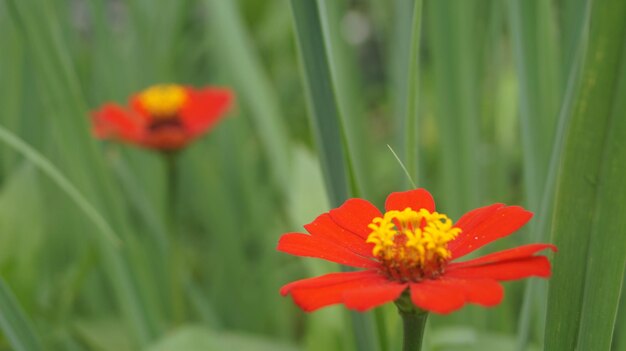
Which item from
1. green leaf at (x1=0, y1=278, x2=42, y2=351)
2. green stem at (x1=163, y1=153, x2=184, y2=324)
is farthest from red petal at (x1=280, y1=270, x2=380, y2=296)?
green stem at (x1=163, y1=153, x2=184, y2=324)

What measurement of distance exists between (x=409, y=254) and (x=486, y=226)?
1.4 inches

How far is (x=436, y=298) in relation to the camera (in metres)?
0.33

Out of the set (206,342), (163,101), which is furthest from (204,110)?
(206,342)

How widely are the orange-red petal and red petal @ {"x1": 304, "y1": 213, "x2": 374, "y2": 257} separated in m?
0.06

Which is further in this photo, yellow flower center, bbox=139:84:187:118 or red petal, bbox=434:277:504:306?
yellow flower center, bbox=139:84:187:118

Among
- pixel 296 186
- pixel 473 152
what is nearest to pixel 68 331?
pixel 296 186

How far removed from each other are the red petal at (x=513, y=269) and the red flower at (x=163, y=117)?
1.83ft

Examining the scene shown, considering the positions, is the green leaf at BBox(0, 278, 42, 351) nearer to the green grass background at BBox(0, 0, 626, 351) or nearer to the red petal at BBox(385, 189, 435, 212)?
the green grass background at BBox(0, 0, 626, 351)

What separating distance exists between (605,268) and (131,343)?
60cm

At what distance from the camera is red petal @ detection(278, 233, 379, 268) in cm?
37

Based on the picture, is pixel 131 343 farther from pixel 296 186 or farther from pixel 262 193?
pixel 262 193

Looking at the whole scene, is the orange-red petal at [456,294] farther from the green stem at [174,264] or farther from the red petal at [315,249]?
the green stem at [174,264]

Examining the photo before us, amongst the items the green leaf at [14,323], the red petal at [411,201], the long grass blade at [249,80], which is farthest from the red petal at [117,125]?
the red petal at [411,201]

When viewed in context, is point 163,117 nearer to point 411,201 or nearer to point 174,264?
point 174,264
